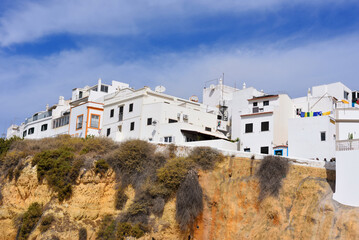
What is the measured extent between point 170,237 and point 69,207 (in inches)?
308

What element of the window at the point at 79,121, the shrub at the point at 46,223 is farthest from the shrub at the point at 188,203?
the window at the point at 79,121

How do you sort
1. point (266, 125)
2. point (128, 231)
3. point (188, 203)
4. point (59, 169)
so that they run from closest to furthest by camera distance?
point (128, 231)
point (188, 203)
point (59, 169)
point (266, 125)

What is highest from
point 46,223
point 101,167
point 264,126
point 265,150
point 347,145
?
point 264,126

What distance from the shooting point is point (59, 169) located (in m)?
35.2

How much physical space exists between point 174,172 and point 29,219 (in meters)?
11.0

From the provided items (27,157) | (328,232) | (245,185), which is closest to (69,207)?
(27,157)

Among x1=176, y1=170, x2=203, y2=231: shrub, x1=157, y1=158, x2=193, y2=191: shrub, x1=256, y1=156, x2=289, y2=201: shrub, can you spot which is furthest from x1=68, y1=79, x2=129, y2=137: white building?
x1=256, y1=156, x2=289, y2=201: shrub

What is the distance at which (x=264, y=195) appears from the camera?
2969cm

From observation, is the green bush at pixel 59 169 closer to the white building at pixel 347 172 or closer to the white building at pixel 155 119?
the white building at pixel 155 119

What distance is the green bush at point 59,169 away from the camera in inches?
1364

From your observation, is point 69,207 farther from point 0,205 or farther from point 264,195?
point 264,195

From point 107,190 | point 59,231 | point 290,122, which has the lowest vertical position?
point 59,231

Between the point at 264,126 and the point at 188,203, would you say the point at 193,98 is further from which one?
the point at 188,203

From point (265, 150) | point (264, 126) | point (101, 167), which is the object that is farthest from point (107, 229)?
point (264, 126)
